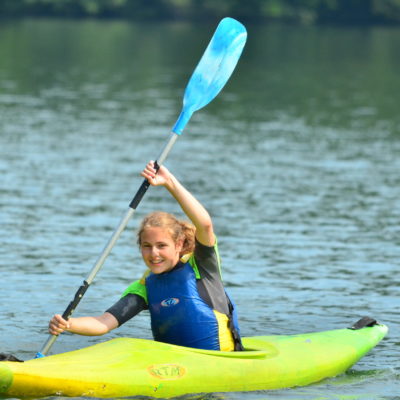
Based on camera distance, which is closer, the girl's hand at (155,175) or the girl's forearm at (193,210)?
the girl's forearm at (193,210)

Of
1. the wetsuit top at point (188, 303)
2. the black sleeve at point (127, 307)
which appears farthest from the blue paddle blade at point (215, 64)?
the black sleeve at point (127, 307)

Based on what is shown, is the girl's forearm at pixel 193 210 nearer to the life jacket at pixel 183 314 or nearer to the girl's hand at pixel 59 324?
the life jacket at pixel 183 314

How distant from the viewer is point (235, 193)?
17391 millimetres

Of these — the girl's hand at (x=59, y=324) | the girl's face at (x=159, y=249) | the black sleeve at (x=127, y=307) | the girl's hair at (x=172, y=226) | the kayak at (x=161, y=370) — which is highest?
the girl's hair at (x=172, y=226)

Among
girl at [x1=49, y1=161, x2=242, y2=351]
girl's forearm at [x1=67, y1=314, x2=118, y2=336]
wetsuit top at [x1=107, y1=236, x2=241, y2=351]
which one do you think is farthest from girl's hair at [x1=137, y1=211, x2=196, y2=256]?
girl's forearm at [x1=67, y1=314, x2=118, y2=336]

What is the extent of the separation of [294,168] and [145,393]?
12.5 m

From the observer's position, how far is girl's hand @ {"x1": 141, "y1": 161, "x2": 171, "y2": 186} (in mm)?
7905

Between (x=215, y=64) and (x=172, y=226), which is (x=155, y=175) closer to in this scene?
(x=172, y=226)

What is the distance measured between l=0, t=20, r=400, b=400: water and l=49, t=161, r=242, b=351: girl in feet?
1.94

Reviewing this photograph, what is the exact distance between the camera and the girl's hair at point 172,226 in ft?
25.8

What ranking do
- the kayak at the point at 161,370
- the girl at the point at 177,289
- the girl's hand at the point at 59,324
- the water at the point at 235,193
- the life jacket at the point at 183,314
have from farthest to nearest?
1. the water at the point at 235,193
2. the life jacket at the point at 183,314
3. the girl at the point at 177,289
4. the girl's hand at the point at 59,324
5. the kayak at the point at 161,370

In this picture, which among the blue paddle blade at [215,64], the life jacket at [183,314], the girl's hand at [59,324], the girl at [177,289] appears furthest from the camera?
the blue paddle blade at [215,64]

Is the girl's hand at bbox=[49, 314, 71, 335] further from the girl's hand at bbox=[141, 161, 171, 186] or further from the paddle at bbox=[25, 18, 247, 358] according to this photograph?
the paddle at bbox=[25, 18, 247, 358]

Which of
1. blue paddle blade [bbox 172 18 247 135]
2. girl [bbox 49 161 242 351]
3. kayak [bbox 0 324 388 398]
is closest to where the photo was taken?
kayak [bbox 0 324 388 398]
